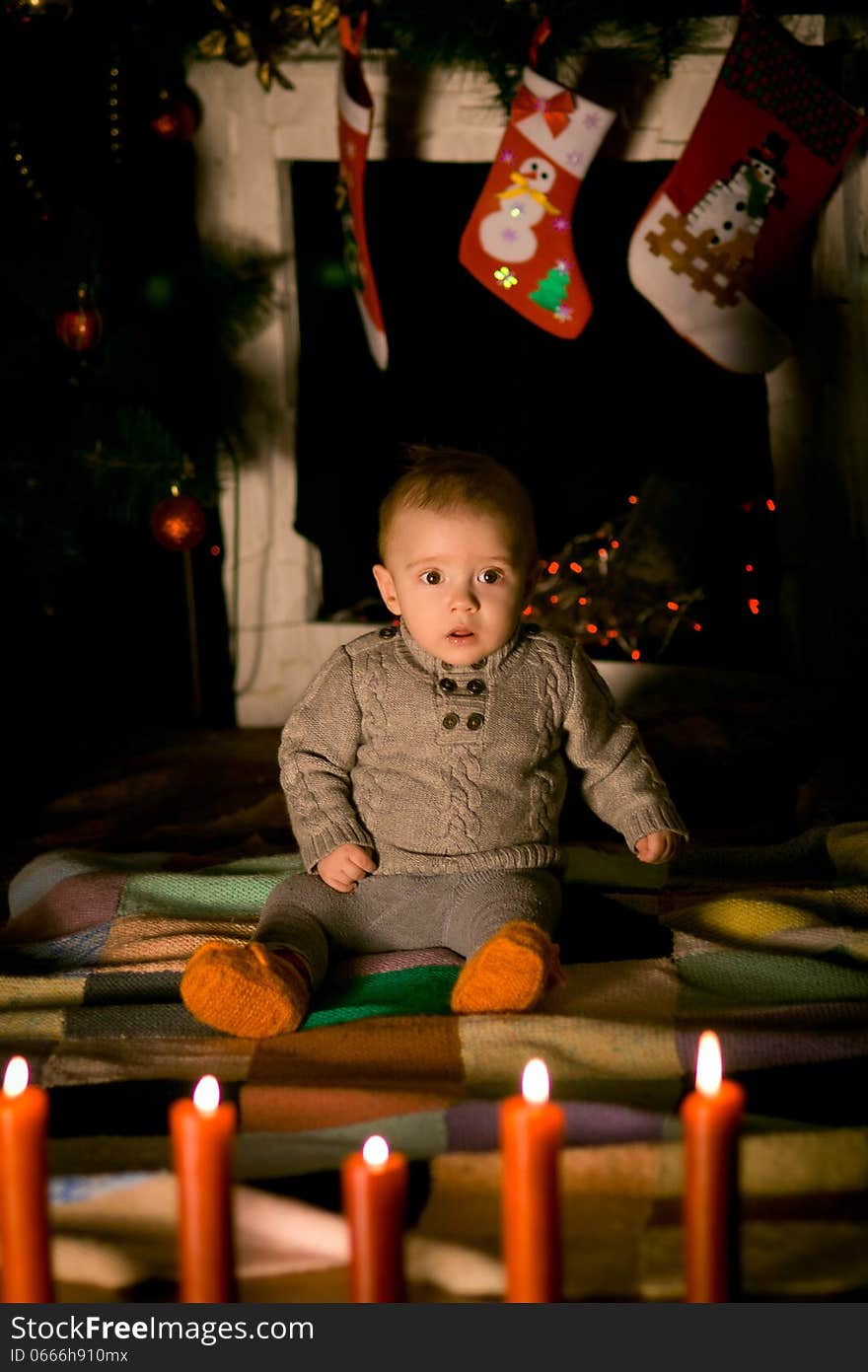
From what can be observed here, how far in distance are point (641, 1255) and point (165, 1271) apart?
1.04 feet

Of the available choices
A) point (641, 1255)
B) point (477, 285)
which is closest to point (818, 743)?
point (477, 285)

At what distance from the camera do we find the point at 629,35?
96.7 inches

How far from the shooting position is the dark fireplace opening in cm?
279

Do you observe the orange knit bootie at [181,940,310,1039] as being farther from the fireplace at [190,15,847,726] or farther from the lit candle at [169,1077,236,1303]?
the fireplace at [190,15,847,726]

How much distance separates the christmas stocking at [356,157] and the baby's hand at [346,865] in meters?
1.17

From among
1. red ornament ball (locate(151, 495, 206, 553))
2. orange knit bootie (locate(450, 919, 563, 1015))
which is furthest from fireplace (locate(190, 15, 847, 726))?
orange knit bootie (locate(450, 919, 563, 1015))

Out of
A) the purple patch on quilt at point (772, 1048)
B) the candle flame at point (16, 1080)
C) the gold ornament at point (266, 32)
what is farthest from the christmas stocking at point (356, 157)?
the candle flame at point (16, 1080)

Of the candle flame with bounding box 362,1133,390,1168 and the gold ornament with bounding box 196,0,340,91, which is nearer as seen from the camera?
the candle flame with bounding box 362,1133,390,1168

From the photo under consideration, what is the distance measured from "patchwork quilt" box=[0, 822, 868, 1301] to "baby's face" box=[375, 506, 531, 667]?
0.33 metres

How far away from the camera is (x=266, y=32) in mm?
2441

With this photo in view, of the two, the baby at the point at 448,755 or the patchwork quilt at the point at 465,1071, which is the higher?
the baby at the point at 448,755

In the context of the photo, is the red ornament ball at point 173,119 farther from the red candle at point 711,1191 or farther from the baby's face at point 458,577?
the red candle at point 711,1191

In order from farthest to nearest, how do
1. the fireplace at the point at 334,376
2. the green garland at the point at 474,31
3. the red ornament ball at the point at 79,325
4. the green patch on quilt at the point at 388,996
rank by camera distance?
the fireplace at the point at 334,376, the green garland at the point at 474,31, the red ornament ball at the point at 79,325, the green patch on quilt at the point at 388,996

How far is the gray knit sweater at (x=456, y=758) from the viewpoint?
149cm
